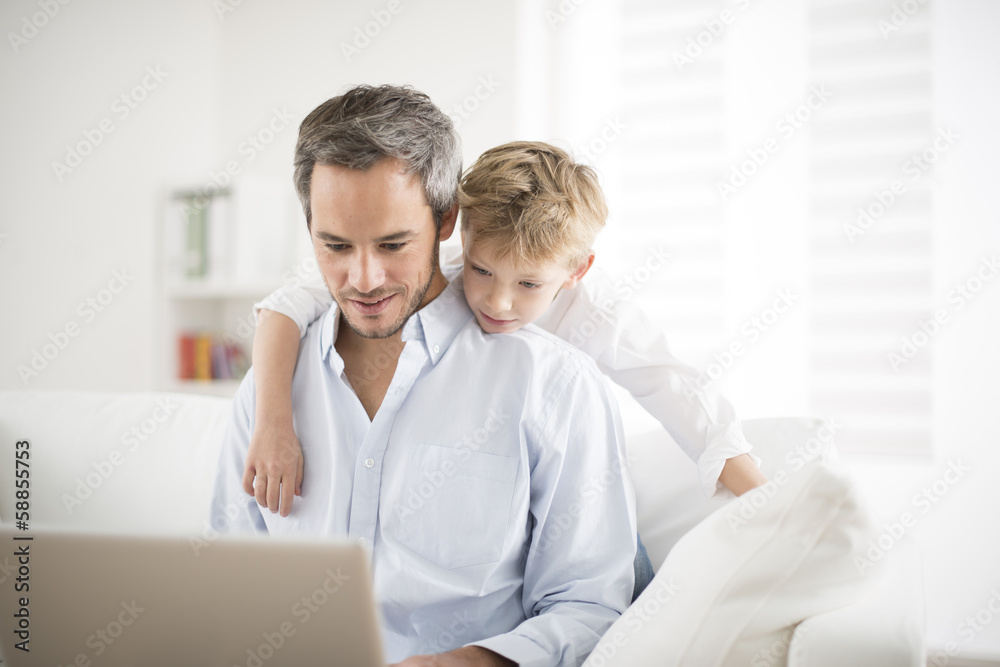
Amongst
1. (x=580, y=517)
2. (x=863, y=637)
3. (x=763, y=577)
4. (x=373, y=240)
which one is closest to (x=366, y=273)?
(x=373, y=240)

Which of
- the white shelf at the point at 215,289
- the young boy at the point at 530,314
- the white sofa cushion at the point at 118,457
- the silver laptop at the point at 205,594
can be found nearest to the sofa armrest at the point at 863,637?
the young boy at the point at 530,314

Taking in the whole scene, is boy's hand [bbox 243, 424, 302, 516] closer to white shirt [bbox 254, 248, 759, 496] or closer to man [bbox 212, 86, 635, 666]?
man [bbox 212, 86, 635, 666]

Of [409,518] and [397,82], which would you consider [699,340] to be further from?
[409,518]

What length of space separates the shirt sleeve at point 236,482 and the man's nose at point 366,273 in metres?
0.31

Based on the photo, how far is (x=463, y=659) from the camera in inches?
35.8

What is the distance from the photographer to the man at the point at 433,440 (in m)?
1.02

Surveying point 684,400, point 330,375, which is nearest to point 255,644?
point 330,375

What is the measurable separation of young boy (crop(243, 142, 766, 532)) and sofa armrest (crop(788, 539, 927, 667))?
0.29 m

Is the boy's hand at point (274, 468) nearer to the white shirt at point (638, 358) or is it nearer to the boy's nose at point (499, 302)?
the white shirt at point (638, 358)

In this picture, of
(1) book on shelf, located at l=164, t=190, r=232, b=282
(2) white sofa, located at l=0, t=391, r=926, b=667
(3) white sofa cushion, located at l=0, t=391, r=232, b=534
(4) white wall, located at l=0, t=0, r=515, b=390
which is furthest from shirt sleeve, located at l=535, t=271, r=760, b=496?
(1) book on shelf, located at l=164, t=190, r=232, b=282

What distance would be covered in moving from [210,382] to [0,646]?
2537 millimetres

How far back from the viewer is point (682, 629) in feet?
2.59

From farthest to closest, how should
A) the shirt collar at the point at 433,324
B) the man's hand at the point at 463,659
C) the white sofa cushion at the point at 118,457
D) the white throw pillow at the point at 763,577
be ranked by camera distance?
the white sofa cushion at the point at 118,457
the shirt collar at the point at 433,324
the man's hand at the point at 463,659
the white throw pillow at the point at 763,577

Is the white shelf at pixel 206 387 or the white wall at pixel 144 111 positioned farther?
the white shelf at pixel 206 387
